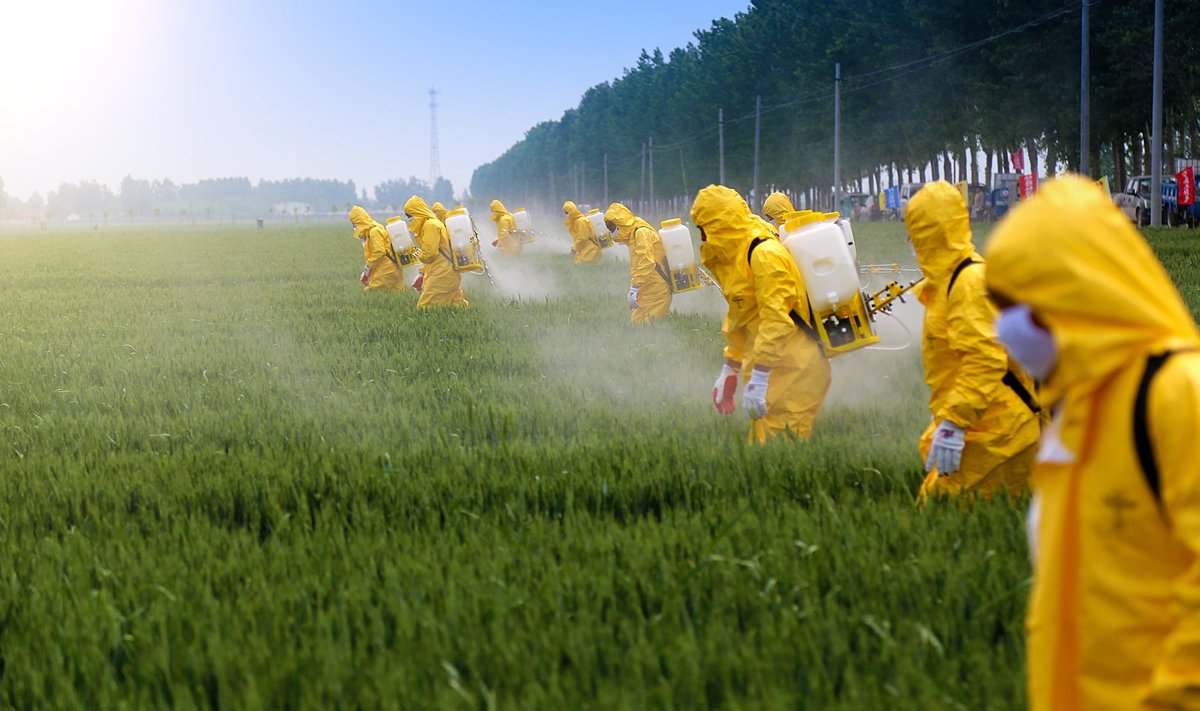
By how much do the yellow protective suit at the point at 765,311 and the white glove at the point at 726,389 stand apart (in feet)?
0.35

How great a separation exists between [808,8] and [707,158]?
18101 mm

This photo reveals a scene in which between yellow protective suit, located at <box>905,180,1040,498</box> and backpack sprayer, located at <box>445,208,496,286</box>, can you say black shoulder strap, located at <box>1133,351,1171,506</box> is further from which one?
backpack sprayer, located at <box>445,208,496,286</box>

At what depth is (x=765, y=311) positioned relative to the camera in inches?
285

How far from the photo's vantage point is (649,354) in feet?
42.6

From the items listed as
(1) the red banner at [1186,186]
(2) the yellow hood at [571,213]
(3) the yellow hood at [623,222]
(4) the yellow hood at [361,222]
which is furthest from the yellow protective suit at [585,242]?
(1) the red banner at [1186,186]

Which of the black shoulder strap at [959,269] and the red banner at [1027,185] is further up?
the red banner at [1027,185]

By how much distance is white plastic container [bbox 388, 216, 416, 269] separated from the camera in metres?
22.7

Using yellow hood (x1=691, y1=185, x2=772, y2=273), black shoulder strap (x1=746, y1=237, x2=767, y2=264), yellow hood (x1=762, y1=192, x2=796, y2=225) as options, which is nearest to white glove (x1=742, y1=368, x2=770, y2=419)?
black shoulder strap (x1=746, y1=237, x2=767, y2=264)

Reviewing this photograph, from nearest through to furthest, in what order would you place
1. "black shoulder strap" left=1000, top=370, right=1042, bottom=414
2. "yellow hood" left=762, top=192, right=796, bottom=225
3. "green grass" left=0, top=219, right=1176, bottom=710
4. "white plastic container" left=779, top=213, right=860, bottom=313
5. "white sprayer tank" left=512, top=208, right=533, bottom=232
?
"green grass" left=0, top=219, right=1176, bottom=710 < "black shoulder strap" left=1000, top=370, right=1042, bottom=414 < "white plastic container" left=779, top=213, right=860, bottom=313 < "yellow hood" left=762, top=192, right=796, bottom=225 < "white sprayer tank" left=512, top=208, right=533, bottom=232

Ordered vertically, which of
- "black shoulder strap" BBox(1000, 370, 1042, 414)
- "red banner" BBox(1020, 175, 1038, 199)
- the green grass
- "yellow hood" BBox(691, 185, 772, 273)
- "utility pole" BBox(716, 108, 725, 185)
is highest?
"utility pole" BBox(716, 108, 725, 185)

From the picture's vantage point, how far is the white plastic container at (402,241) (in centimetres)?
2274

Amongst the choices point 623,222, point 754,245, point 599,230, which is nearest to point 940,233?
point 754,245

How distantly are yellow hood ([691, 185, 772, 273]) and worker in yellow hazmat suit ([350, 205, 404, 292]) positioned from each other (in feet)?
54.0

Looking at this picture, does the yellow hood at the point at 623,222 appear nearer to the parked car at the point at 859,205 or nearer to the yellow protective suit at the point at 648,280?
the yellow protective suit at the point at 648,280
